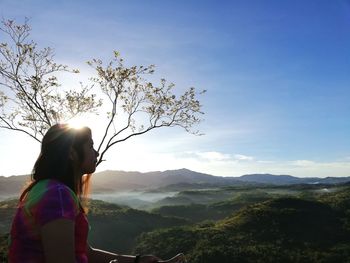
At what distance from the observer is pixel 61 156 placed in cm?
277

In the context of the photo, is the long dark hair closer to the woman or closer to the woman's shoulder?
the woman

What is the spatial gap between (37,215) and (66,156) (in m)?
0.52

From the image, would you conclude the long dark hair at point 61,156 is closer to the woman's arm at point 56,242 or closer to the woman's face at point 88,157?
the woman's face at point 88,157

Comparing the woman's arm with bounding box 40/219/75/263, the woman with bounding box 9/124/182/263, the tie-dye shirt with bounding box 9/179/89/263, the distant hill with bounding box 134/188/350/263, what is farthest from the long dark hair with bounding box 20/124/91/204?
the distant hill with bounding box 134/188/350/263

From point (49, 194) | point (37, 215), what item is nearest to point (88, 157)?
point (49, 194)

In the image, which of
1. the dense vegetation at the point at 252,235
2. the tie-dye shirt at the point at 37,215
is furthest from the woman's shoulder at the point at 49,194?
the dense vegetation at the point at 252,235

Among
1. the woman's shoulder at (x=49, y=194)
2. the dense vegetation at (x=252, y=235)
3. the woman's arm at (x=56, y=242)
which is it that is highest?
the woman's shoulder at (x=49, y=194)

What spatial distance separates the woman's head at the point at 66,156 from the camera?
2713 mm

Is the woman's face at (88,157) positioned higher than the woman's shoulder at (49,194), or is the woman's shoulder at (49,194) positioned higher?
the woman's face at (88,157)

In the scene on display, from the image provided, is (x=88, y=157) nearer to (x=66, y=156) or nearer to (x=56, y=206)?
(x=66, y=156)

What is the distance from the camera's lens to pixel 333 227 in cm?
2920

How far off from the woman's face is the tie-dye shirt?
0.40 metres

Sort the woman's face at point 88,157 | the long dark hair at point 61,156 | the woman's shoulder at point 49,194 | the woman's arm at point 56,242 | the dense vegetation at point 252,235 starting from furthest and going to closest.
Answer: the dense vegetation at point 252,235
the woman's face at point 88,157
the long dark hair at point 61,156
the woman's shoulder at point 49,194
the woman's arm at point 56,242

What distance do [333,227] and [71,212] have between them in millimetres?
29966
